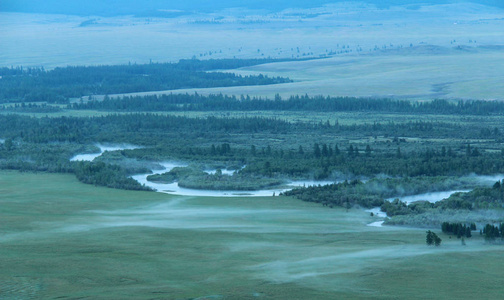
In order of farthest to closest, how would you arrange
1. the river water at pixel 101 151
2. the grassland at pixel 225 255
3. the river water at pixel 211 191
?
the river water at pixel 101 151 < the river water at pixel 211 191 < the grassland at pixel 225 255

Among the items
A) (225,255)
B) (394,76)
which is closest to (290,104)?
(394,76)

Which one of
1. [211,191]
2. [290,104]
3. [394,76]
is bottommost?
[211,191]

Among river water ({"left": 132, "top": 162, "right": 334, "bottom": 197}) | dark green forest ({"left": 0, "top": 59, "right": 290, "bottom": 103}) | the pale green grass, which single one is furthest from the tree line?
river water ({"left": 132, "top": 162, "right": 334, "bottom": 197})

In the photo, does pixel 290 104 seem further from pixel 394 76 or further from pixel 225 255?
pixel 225 255

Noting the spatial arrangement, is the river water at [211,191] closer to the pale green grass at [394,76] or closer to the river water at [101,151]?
the river water at [101,151]

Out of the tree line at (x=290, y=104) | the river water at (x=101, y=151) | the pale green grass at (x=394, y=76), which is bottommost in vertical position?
the river water at (x=101, y=151)

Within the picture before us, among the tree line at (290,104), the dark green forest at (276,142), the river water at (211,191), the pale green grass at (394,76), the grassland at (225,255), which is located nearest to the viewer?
the grassland at (225,255)

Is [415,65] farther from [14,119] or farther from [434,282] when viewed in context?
[434,282]

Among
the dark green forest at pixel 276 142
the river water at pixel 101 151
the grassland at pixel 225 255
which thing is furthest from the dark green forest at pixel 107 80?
the grassland at pixel 225 255
